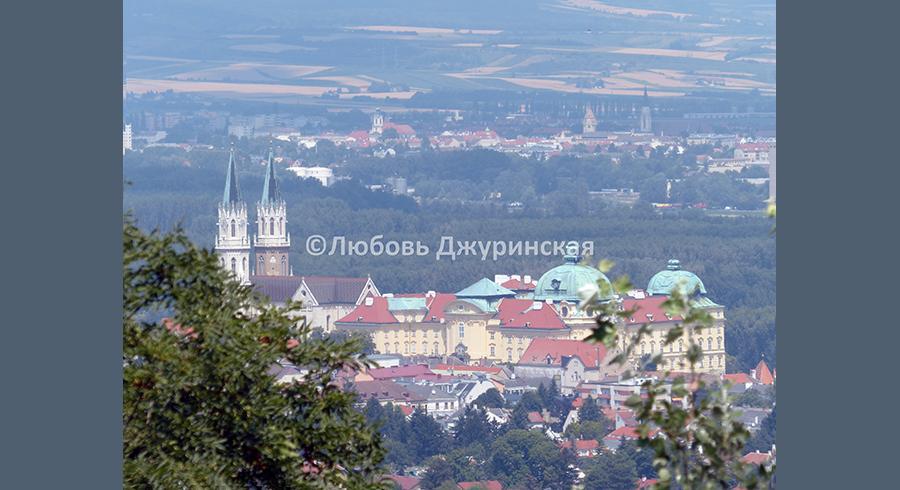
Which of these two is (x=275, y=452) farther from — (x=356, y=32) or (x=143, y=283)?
(x=356, y=32)

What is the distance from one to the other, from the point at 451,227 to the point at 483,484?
837 inches

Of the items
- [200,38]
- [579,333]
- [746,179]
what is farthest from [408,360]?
[200,38]

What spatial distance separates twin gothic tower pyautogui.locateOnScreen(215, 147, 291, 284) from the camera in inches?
2226

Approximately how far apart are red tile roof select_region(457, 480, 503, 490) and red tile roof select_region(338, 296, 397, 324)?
15715 millimetres

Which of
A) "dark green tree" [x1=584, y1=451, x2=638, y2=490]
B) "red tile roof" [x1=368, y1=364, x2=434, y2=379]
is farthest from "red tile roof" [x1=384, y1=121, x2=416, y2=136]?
"dark green tree" [x1=584, y1=451, x2=638, y2=490]

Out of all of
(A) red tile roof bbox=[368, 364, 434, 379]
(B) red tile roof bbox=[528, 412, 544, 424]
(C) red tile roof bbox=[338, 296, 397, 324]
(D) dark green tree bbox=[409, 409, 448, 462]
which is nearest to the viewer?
(D) dark green tree bbox=[409, 409, 448, 462]

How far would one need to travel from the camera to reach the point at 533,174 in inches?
2432

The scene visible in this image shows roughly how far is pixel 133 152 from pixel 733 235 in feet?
71.5

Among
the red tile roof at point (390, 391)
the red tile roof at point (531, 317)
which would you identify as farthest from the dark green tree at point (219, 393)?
the red tile roof at point (531, 317)

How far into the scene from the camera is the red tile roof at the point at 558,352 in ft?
164

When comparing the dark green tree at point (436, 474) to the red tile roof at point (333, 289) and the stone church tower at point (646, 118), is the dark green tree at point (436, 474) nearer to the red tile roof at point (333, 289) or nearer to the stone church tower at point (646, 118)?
the red tile roof at point (333, 289)

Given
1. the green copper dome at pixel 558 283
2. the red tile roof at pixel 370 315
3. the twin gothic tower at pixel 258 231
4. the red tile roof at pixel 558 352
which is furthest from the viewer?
the twin gothic tower at pixel 258 231

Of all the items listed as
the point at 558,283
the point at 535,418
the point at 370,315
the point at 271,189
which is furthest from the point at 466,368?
the point at 271,189

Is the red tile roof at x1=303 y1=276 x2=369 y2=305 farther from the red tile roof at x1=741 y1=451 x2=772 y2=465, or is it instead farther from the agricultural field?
the red tile roof at x1=741 y1=451 x2=772 y2=465
